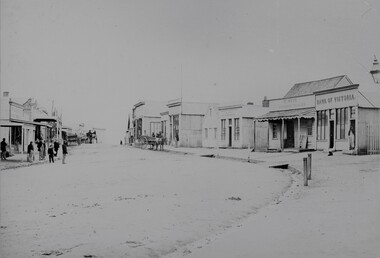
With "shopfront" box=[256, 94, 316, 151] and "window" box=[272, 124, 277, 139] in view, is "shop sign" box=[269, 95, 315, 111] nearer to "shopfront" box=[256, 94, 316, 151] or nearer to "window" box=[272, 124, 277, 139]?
"shopfront" box=[256, 94, 316, 151]

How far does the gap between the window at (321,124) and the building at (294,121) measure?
0.29m

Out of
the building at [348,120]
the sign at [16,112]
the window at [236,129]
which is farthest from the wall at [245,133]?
the sign at [16,112]

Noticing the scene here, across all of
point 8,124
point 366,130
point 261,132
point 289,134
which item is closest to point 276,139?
point 289,134

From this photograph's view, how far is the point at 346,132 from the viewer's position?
73.0ft

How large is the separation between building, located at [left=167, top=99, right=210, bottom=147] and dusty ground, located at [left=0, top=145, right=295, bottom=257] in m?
29.0

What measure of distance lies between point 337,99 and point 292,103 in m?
6.19

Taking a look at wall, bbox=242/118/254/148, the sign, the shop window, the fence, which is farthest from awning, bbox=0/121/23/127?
the fence

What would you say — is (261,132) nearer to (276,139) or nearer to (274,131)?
(274,131)

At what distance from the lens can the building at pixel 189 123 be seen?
44.0m

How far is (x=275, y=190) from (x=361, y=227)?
5.00 m

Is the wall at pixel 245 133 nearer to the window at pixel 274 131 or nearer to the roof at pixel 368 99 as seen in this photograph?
the window at pixel 274 131

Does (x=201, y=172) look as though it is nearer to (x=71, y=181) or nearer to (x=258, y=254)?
(x=71, y=181)

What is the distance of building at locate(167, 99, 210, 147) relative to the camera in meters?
44.0

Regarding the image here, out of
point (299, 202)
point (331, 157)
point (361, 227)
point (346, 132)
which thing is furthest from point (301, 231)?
point (346, 132)
